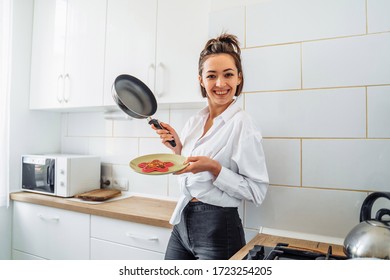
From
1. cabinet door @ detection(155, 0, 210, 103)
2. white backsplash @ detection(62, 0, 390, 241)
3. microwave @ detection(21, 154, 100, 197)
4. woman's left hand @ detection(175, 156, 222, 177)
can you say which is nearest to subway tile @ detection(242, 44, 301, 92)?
white backsplash @ detection(62, 0, 390, 241)

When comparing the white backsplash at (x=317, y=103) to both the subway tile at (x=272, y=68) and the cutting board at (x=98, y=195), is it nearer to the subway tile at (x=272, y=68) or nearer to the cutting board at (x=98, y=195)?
the subway tile at (x=272, y=68)

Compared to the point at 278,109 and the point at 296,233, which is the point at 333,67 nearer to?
the point at 278,109

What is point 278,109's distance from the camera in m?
0.86

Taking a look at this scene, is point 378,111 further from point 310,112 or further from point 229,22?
point 229,22

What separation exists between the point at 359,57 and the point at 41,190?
1422 mm

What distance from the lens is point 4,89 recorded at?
131cm

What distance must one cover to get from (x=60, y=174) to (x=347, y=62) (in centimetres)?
123

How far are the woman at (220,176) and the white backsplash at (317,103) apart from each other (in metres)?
0.14

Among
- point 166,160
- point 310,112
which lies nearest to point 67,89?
point 166,160

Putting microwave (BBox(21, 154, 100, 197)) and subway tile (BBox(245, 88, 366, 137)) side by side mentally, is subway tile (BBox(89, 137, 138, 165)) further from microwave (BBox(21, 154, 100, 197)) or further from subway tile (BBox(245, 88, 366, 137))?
subway tile (BBox(245, 88, 366, 137))

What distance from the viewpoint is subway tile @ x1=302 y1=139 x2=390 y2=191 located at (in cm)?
75

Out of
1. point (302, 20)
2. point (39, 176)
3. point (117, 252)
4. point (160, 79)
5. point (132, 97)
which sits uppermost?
point (302, 20)

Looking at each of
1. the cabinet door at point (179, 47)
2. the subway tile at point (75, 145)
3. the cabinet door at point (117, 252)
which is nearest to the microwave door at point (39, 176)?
the subway tile at point (75, 145)
